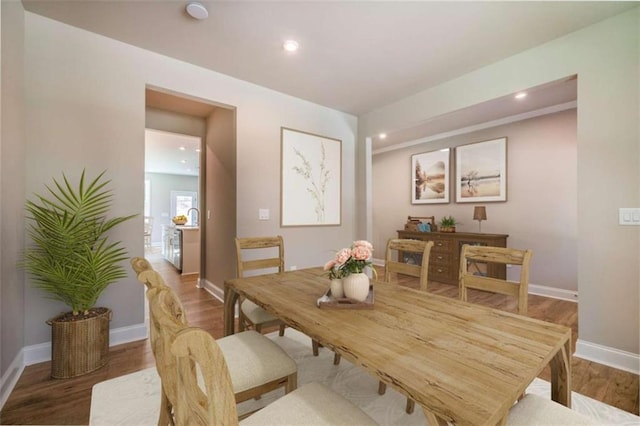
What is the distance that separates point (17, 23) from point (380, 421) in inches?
137

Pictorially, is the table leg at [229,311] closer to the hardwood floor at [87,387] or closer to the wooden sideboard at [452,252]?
the hardwood floor at [87,387]

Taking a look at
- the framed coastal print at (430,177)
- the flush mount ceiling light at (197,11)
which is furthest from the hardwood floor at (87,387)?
the framed coastal print at (430,177)

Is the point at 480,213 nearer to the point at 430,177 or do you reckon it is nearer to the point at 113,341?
A: the point at 430,177

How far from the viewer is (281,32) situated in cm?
227

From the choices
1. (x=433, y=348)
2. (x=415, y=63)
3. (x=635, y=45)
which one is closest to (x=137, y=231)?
(x=433, y=348)

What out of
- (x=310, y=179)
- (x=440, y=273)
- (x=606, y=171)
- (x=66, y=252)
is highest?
(x=310, y=179)

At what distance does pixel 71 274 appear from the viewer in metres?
1.95

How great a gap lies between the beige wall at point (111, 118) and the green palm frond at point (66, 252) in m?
0.23

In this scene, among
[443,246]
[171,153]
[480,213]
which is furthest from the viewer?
[171,153]

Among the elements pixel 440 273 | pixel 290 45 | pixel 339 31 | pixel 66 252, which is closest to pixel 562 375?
pixel 339 31

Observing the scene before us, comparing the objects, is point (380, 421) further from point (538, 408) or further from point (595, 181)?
point (595, 181)

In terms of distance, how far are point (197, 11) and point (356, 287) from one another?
2193mm

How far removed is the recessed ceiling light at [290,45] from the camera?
239cm

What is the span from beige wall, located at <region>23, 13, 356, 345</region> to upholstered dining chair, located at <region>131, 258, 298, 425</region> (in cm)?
152
